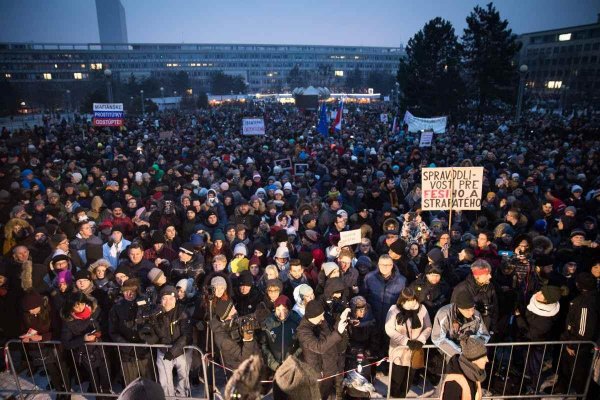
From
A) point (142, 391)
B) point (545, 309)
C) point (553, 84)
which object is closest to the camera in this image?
point (142, 391)

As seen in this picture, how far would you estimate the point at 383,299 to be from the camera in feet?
17.3

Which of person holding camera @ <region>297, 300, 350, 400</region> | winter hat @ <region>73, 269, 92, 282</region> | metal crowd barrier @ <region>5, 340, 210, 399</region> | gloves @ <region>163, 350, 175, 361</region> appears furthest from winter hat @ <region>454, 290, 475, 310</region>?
winter hat @ <region>73, 269, 92, 282</region>

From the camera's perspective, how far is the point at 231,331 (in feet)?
14.3

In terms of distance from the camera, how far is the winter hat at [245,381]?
1623mm

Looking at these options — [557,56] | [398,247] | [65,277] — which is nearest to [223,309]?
[65,277]

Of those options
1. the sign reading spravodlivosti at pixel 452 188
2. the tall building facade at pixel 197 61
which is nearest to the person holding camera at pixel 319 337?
the sign reading spravodlivosti at pixel 452 188

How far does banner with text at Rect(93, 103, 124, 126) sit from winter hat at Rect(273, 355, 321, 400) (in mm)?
18760

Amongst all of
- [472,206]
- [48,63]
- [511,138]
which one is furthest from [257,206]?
[48,63]

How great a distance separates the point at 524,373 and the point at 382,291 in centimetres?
197

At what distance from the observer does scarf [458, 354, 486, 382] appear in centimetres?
327

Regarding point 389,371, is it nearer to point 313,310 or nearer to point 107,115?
point 313,310

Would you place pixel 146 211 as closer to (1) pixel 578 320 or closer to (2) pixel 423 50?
(1) pixel 578 320

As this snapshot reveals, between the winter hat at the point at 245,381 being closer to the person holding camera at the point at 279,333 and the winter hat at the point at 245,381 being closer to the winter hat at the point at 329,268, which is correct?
the person holding camera at the point at 279,333

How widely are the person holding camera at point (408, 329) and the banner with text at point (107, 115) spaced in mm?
17366
